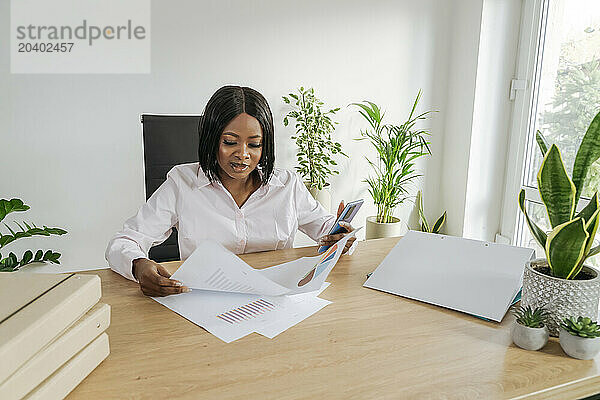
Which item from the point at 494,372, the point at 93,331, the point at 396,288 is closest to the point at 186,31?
the point at 396,288

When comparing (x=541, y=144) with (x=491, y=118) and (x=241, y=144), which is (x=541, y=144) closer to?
(x=241, y=144)

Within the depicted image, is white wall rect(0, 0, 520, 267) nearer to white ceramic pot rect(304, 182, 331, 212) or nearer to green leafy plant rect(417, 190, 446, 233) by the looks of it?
green leafy plant rect(417, 190, 446, 233)

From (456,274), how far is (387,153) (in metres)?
1.80

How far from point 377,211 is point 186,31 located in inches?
61.5

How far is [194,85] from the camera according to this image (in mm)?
2850

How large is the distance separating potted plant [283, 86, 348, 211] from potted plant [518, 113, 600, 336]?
1.85 metres

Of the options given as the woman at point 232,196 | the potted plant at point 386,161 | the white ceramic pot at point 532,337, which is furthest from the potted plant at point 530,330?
the potted plant at point 386,161

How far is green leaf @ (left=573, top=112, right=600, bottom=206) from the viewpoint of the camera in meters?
1.10

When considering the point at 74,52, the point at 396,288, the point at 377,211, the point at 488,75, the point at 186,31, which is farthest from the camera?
the point at 377,211

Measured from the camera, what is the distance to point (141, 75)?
8.96 ft

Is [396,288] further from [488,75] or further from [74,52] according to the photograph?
[488,75]

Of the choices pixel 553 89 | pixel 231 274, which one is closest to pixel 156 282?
pixel 231 274

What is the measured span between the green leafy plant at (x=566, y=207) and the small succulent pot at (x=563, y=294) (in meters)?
0.03

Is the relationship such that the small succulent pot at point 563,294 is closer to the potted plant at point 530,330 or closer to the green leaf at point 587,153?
the potted plant at point 530,330
